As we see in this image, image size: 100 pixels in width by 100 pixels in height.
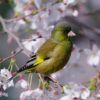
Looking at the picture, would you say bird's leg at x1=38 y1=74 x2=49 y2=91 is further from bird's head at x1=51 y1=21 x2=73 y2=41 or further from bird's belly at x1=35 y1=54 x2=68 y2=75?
bird's head at x1=51 y1=21 x2=73 y2=41

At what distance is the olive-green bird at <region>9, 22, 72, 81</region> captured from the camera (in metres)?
2.86

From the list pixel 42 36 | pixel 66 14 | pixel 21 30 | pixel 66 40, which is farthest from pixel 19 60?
pixel 66 40

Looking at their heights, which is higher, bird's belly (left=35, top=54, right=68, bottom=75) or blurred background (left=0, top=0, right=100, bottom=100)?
blurred background (left=0, top=0, right=100, bottom=100)

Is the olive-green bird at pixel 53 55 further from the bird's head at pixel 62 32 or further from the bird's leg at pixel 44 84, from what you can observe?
the bird's leg at pixel 44 84

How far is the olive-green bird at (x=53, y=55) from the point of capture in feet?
9.37

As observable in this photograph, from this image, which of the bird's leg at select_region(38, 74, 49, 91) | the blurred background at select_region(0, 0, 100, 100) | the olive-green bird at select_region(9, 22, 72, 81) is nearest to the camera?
the bird's leg at select_region(38, 74, 49, 91)

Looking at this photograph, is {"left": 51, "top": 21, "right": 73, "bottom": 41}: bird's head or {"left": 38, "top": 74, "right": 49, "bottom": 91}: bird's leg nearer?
{"left": 38, "top": 74, "right": 49, "bottom": 91}: bird's leg

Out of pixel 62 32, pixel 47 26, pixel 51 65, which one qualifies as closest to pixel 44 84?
pixel 51 65

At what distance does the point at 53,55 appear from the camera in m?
2.87

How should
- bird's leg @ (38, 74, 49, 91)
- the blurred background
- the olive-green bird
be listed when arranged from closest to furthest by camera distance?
bird's leg @ (38, 74, 49, 91), the olive-green bird, the blurred background

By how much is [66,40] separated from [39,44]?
8.9 inches

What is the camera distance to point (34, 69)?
2855 mm

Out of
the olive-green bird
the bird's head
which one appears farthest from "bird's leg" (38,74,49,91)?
the bird's head

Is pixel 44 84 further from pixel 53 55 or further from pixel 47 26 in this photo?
pixel 47 26
